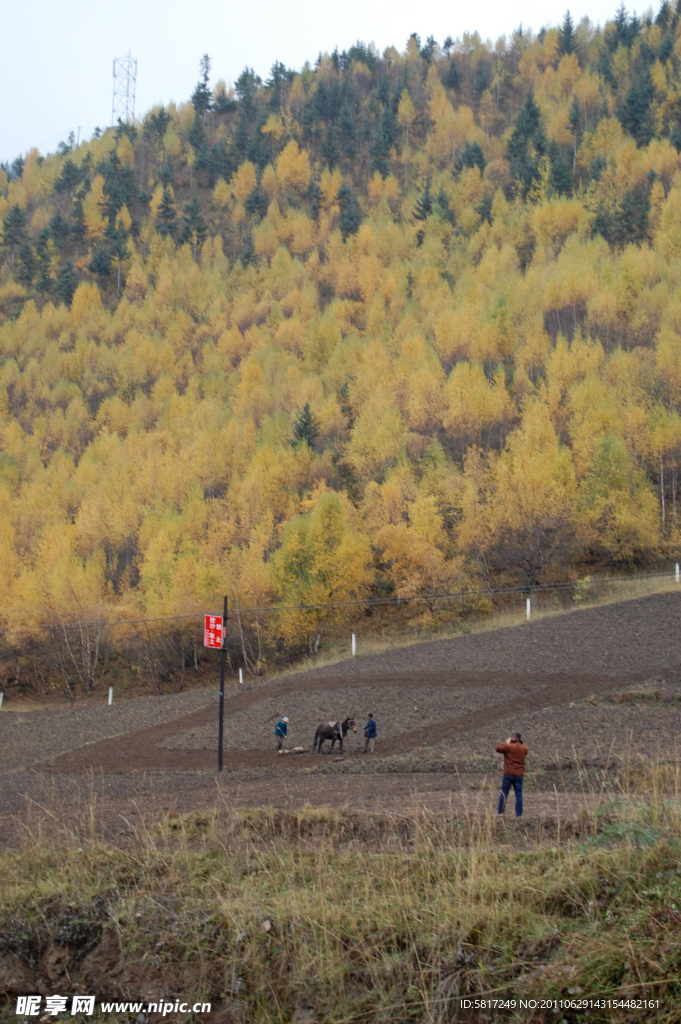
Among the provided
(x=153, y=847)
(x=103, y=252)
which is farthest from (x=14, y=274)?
(x=153, y=847)

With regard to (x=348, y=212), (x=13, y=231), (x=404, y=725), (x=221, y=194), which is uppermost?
(x=221, y=194)

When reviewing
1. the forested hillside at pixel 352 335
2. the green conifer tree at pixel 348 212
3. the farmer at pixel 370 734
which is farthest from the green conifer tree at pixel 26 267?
the farmer at pixel 370 734

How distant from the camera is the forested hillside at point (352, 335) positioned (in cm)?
4006

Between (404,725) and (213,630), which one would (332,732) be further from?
(213,630)

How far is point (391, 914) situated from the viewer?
595 cm

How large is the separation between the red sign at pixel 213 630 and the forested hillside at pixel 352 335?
61.0ft

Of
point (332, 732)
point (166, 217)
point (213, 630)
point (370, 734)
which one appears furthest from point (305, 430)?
point (166, 217)

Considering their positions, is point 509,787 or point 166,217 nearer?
point 509,787

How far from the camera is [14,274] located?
105 metres

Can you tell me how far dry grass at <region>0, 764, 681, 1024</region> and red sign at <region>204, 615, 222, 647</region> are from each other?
9.37 m

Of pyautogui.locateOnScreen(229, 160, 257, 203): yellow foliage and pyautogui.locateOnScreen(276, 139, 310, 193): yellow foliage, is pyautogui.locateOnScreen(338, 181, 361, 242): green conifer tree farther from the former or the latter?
pyautogui.locateOnScreen(229, 160, 257, 203): yellow foliage

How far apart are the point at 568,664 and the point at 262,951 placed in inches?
699

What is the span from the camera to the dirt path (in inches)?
701

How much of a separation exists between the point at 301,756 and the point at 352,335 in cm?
5550
